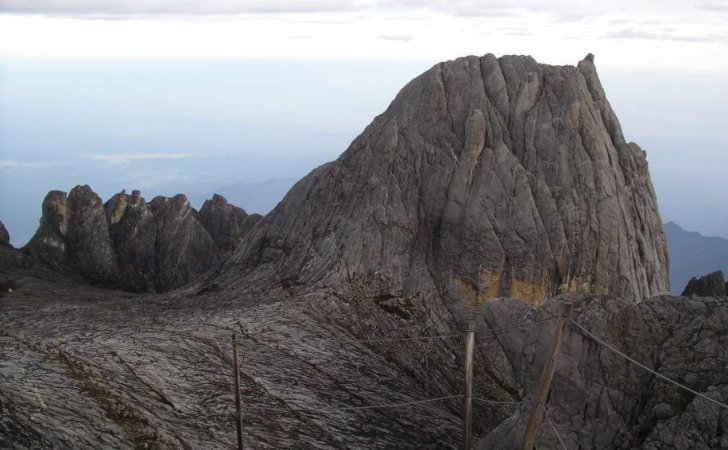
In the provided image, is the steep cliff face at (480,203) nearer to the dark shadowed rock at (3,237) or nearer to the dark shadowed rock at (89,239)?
the dark shadowed rock at (3,237)

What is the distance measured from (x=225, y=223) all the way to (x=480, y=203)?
47457 mm

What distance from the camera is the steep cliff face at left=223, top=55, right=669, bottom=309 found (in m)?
56.2

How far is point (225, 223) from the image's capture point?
97312mm

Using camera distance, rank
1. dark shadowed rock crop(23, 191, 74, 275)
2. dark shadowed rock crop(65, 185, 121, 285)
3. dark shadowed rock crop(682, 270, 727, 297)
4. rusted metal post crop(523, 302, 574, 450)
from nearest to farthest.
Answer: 1. rusted metal post crop(523, 302, 574, 450)
2. dark shadowed rock crop(682, 270, 727, 297)
3. dark shadowed rock crop(23, 191, 74, 275)
4. dark shadowed rock crop(65, 185, 121, 285)

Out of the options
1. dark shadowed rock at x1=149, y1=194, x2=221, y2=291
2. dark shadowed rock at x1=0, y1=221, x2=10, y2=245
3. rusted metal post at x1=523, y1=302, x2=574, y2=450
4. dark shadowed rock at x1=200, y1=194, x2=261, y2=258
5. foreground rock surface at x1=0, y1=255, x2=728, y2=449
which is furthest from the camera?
dark shadowed rock at x1=200, y1=194, x2=261, y2=258

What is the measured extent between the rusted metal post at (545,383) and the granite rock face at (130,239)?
64.9m

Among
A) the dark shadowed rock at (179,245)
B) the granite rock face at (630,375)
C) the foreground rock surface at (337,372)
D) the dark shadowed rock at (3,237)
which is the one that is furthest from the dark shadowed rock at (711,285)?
the dark shadowed rock at (3,237)

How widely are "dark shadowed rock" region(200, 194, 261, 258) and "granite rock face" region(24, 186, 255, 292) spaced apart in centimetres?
12

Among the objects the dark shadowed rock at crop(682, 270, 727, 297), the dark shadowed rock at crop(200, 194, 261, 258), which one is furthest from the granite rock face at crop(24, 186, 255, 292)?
the dark shadowed rock at crop(682, 270, 727, 297)

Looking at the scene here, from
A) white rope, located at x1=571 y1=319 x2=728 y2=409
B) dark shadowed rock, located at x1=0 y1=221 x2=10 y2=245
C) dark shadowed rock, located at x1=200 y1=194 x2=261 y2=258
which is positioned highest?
dark shadowed rock, located at x1=200 y1=194 x2=261 y2=258

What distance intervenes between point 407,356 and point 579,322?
775 inches

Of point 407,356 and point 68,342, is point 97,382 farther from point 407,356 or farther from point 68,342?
point 407,356

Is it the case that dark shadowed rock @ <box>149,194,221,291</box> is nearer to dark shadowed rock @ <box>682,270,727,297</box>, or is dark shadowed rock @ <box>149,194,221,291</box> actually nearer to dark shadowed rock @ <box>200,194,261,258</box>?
dark shadowed rock @ <box>200,194,261,258</box>

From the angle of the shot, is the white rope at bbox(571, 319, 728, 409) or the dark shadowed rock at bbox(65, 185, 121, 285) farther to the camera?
the dark shadowed rock at bbox(65, 185, 121, 285)
